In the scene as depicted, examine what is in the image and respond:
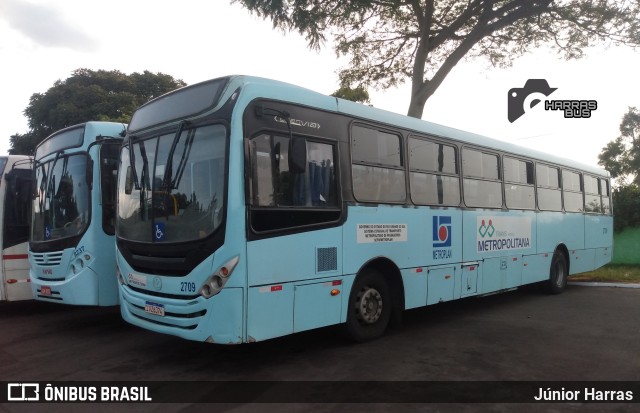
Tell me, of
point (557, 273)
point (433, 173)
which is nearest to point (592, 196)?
point (557, 273)

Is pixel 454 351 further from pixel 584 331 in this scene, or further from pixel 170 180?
pixel 170 180

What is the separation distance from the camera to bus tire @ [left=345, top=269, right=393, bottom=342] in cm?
623

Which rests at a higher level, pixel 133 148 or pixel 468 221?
pixel 133 148

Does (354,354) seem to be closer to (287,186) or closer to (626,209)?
(287,186)

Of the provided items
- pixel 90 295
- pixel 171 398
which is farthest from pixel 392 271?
pixel 90 295

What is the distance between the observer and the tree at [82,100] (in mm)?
27828

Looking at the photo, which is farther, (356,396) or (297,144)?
(297,144)

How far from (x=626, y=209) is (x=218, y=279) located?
18933mm

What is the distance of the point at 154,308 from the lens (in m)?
5.40

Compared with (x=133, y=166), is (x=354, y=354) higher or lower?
lower

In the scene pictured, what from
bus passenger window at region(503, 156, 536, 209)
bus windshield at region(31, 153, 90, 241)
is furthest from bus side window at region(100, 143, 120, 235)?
bus passenger window at region(503, 156, 536, 209)

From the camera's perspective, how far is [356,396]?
4645 mm

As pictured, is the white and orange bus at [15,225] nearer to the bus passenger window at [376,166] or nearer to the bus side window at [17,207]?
the bus side window at [17,207]

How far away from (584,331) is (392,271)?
130 inches
